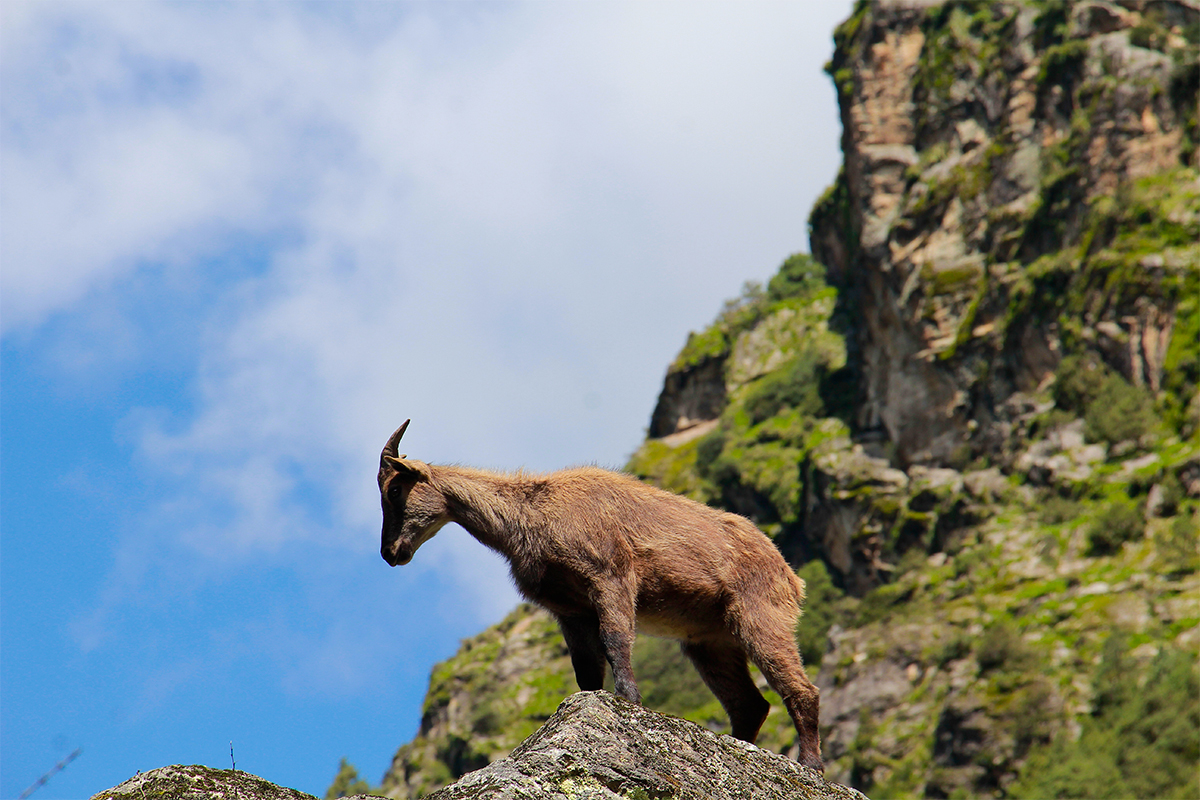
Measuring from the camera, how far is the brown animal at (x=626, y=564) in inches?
400

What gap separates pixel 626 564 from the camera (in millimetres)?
10227

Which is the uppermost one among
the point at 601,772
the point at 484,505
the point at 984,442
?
the point at 984,442

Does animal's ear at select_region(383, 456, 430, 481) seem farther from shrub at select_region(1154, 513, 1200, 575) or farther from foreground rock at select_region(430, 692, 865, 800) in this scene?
shrub at select_region(1154, 513, 1200, 575)

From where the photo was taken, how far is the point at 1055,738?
49031 millimetres

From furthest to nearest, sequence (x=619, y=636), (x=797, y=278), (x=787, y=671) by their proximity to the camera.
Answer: (x=797, y=278) < (x=787, y=671) < (x=619, y=636)

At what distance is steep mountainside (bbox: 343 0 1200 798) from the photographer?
5281cm

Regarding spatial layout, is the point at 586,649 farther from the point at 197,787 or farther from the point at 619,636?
the point at 197,787

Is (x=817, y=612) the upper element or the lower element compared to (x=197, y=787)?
upper

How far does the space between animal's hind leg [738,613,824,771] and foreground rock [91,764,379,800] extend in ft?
14.4

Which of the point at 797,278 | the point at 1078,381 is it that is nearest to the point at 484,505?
the point at 1078,381

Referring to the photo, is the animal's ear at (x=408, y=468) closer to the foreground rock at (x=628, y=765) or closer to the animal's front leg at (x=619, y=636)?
the animal's front leg at (x=619, y=636)

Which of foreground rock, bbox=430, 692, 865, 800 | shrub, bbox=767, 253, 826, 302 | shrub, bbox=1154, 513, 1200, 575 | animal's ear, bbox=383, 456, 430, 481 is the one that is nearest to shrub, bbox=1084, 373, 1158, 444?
shrub, bbox=1154, 513, 1200, 575

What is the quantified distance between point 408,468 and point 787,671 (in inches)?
149

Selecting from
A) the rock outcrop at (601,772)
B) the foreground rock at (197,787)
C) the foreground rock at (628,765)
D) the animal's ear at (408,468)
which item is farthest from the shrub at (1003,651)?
the foreground rock at (197,787)
